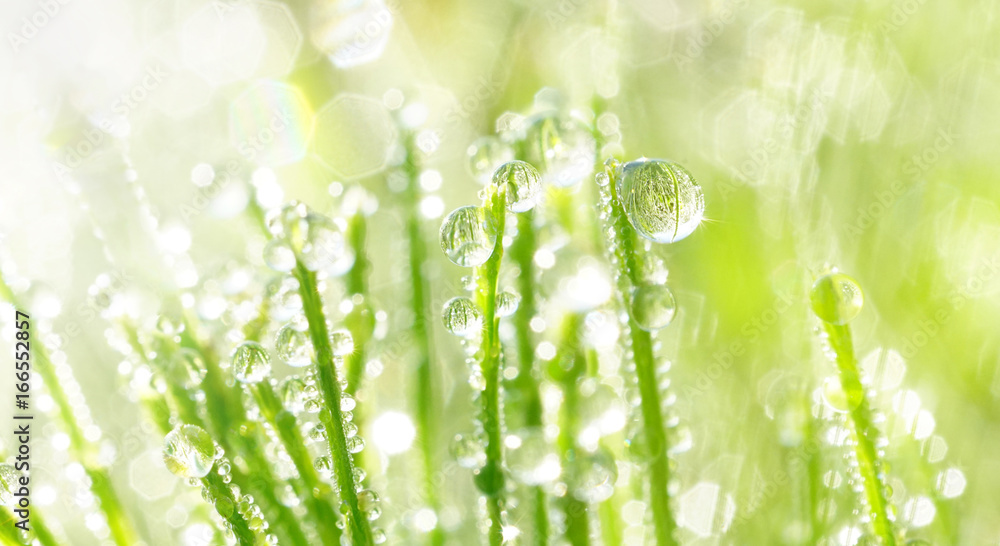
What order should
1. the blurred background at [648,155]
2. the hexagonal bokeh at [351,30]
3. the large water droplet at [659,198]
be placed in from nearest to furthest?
the large water droplet at [659,198]
the blurred background at [648,155]
the hexagonal bokeh at [351,30]

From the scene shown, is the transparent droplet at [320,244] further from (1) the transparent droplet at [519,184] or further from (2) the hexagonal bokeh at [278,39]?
(2) the hexagonal bokeh at [278,39]

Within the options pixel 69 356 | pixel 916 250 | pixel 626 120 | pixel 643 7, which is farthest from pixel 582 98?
pixel 69 356

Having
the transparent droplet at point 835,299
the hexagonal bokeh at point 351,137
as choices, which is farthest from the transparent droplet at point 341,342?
the hexagonal bokeh at point 351,137

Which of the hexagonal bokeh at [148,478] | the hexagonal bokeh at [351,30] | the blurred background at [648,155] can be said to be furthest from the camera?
the hexagonal bokeh at [351,30]

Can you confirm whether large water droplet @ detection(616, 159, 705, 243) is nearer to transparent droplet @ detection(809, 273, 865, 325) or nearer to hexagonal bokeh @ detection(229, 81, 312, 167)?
transparent droplet @ detection(809, 273, 865, 325)

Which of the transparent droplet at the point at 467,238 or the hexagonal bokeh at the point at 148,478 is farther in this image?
the hexagonal bokeh at the point at 148,478

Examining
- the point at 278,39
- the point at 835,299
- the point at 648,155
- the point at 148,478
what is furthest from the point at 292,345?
the point at 278,39
